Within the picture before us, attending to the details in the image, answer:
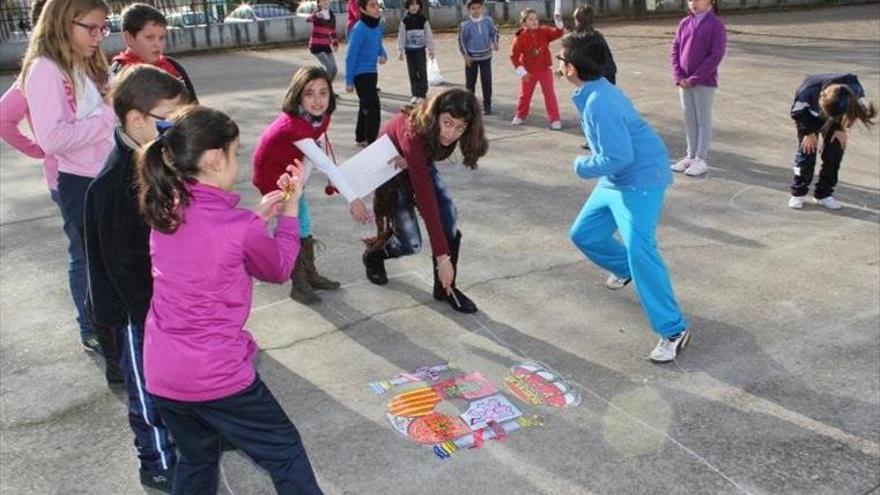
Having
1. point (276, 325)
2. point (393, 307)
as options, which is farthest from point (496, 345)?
point (276, 325)

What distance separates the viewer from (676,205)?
22.5ft

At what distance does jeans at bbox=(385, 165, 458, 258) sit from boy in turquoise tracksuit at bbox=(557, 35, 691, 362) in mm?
908

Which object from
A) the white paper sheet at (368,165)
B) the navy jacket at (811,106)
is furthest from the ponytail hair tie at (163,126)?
the navy jacket at (811,106)

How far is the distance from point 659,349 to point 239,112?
812cm

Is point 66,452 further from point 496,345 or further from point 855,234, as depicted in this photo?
point 855,234

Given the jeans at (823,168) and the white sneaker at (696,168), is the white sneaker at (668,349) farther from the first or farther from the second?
the white sneaker at (696,168)

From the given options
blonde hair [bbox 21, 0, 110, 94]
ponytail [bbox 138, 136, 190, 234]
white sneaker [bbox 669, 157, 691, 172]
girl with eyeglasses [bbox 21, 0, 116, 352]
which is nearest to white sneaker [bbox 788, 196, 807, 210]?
white sneaker [bbox 669, 157, 691, 172]

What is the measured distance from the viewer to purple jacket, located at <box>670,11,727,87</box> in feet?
24.3

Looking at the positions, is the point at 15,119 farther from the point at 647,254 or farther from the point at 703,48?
the point at 703,48

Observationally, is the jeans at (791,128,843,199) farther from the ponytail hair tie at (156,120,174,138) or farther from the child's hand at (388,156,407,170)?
the ponytail hair tie at (156,120,174,138)

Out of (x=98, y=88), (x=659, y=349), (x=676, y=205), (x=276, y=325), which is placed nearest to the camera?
(x=98, y=88)

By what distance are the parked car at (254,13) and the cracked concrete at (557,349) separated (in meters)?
11.8

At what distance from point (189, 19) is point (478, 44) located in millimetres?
10494

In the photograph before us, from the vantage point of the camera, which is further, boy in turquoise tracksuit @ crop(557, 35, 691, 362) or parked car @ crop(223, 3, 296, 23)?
parked car @ crop(223, 3, 296, 23)
